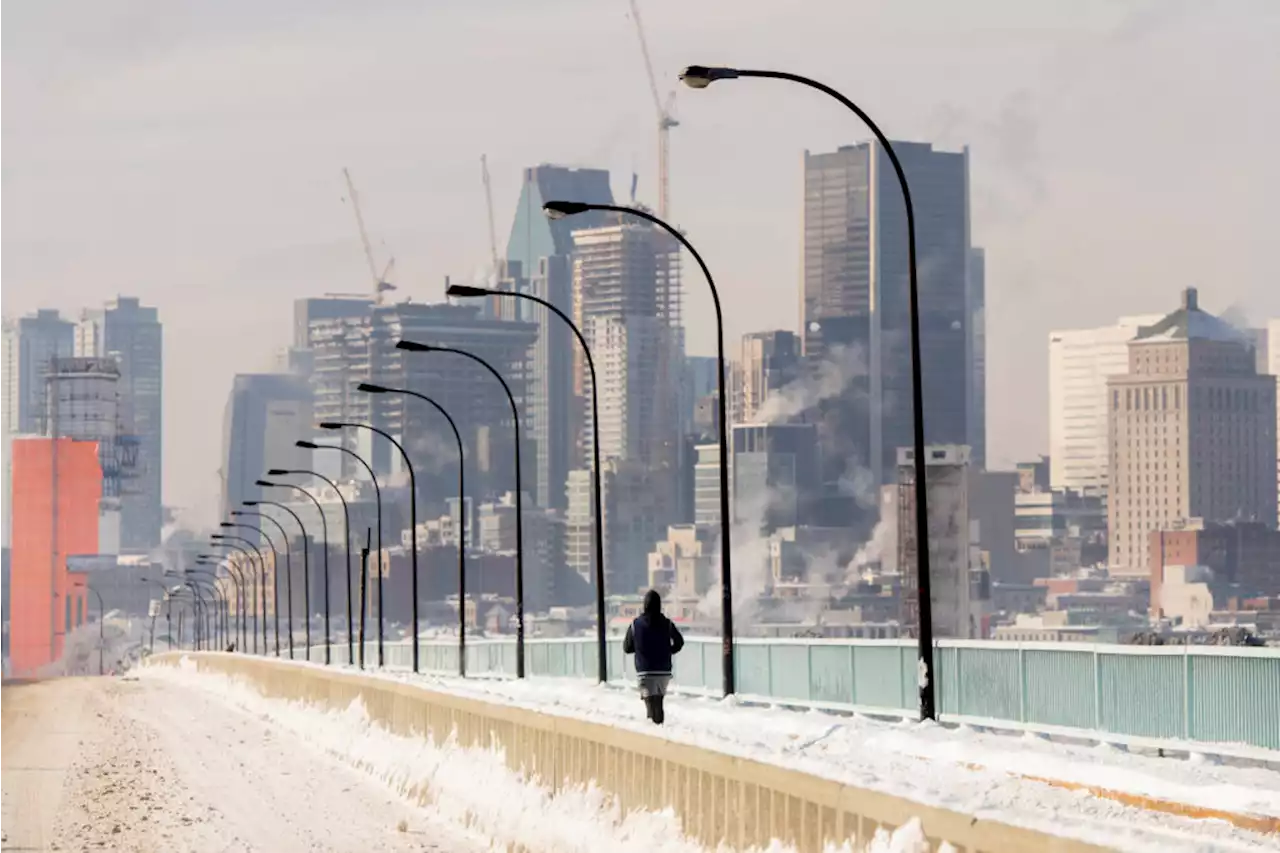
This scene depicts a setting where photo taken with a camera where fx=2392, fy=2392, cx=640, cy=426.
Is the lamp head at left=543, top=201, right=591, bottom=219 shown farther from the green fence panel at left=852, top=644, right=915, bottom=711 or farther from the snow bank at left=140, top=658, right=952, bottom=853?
the snow bank at left=140, top=658, right=952, bottom=853

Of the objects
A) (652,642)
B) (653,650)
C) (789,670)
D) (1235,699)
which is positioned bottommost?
(789,670)

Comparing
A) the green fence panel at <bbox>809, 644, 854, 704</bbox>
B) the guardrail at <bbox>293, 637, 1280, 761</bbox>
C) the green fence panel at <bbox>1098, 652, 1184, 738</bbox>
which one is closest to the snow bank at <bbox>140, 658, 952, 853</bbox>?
the guardrail at <bbox>293, 637, 1280, 761</bbox>

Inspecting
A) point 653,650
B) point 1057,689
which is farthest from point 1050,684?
point 653,650

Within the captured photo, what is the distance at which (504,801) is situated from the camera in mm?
23344

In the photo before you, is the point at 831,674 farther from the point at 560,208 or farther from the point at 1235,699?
the point at 1235,699

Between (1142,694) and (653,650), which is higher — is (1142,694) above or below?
below

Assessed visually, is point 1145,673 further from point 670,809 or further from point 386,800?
point 670,809

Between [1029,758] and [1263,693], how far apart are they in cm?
309

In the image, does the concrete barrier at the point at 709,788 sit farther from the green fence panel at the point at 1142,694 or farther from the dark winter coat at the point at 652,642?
the green fence panel at the point at 1142,694

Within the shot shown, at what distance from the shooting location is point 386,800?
30.4 meters

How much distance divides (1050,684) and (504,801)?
620 inches

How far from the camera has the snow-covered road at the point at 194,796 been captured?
24.8m

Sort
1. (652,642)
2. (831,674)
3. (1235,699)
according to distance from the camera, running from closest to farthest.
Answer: (1235,699), (652,642), (831,674)

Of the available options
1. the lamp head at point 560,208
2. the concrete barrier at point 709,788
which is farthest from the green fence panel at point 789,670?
the concrete barrier at point 709,788
